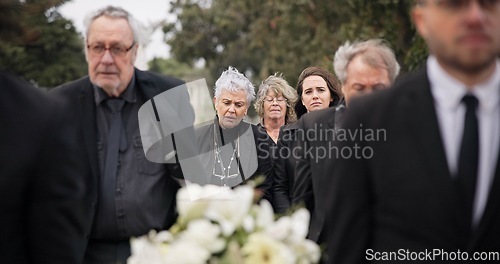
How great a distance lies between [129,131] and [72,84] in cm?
48

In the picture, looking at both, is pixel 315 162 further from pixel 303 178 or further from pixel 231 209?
pixel 231 209

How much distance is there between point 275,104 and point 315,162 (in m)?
4.58

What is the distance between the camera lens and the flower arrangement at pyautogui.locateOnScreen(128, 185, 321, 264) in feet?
13.3

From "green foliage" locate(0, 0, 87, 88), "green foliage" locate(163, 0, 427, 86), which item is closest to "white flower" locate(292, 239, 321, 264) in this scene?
"green foliage" locate(163, 0, 427, 86)

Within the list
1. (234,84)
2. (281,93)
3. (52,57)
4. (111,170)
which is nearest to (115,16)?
(111,170)

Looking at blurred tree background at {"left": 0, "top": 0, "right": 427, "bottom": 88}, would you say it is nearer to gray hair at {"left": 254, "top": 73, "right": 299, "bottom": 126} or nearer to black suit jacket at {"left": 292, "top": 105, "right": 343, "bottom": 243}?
gray hair at {"left": 254, "top": 73, "right": 299, "bottom": 126}

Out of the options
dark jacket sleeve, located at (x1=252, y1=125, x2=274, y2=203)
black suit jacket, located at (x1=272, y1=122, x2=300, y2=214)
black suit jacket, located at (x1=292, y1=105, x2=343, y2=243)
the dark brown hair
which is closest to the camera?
black suit jacket, located at (x1=292, y1=105, x2=343, y2=243)

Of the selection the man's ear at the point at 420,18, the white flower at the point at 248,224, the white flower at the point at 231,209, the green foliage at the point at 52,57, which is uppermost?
the green foliage at the point at 52,57

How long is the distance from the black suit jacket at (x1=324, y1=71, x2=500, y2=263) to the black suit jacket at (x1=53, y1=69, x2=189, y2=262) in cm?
187

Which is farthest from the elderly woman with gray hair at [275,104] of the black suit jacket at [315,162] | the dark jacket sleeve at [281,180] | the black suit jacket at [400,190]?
the black suit jacket at [400,190]

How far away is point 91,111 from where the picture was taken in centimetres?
625

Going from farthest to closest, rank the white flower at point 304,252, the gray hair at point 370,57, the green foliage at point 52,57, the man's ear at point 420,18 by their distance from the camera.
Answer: the green foliage at point 52,57, the gray hair at point 370,57, the man's ear at point 420,18, the white flower at point 304,252

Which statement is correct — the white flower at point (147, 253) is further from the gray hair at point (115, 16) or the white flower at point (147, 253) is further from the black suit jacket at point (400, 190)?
the gray hair at point (115, 16)

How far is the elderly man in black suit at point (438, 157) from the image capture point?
4129 millimetres
